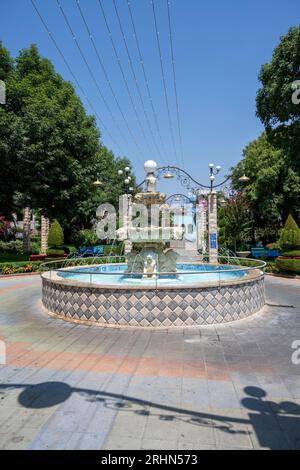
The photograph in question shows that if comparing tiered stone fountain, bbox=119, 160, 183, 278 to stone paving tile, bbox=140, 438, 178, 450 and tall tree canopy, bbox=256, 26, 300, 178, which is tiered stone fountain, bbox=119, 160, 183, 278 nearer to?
stone paving tile, bbox=140, 438, 178, 450

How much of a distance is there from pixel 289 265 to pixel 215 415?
1554 centimetres

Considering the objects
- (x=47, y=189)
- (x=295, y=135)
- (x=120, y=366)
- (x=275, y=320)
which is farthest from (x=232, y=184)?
(x=120, y=366)

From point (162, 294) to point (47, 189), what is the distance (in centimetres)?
1843

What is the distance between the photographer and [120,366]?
18.4 feet

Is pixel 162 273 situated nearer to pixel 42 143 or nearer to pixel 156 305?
pixel 156 305

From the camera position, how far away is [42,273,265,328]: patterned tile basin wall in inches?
308

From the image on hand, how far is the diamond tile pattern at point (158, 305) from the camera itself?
25.7ft

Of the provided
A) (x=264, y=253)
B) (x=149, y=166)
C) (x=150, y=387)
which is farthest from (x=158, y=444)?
(x=264, y=253)

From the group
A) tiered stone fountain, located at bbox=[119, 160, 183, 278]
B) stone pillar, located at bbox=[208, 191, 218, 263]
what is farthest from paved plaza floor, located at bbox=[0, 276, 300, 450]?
stone pillar, located at bbox=[208, 191, 218, 263]

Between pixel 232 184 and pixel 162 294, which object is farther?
pixel 232 184

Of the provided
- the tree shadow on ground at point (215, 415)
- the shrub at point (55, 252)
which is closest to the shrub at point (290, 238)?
the shrub at point (55, 252)

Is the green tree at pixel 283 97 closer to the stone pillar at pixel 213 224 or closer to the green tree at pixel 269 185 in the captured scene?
the green tree at pixel 269 185

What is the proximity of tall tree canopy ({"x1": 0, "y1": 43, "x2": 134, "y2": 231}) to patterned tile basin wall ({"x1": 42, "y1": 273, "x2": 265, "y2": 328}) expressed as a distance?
16.6 m
